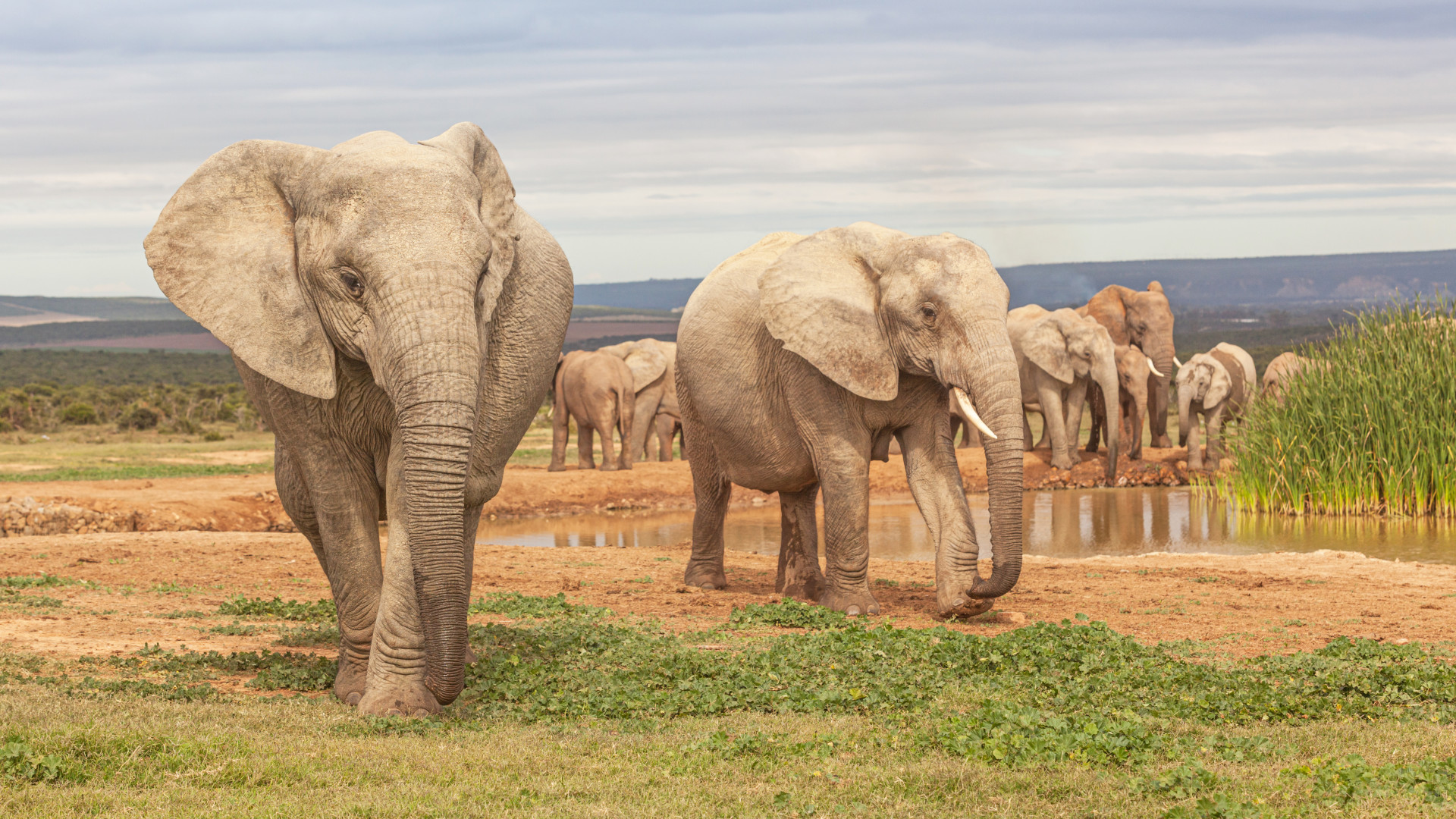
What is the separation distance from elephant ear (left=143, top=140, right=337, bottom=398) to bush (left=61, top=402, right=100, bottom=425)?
140 ft

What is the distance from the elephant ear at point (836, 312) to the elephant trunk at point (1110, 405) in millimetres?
15915

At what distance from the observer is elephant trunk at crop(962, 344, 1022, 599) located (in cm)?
1088

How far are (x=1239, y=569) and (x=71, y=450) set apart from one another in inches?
1150

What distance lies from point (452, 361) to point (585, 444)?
80.0 feet

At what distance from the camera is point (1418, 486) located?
19688 mm

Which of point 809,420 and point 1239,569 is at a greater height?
point 809,420

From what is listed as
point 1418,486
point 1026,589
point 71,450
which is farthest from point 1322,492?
point 71,450

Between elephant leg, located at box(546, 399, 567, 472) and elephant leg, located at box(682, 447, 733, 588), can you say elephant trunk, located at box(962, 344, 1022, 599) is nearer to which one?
elephant leg, located at box(682, 447, 733, 588)

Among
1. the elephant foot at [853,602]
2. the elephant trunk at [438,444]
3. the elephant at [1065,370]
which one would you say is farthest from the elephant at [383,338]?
the elephant at [1065,370]

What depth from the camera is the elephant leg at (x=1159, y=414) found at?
32.2 meters

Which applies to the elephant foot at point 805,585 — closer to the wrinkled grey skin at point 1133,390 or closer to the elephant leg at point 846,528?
the elephant leg at point 846,528

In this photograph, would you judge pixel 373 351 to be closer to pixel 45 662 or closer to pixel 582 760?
pixel 582 760

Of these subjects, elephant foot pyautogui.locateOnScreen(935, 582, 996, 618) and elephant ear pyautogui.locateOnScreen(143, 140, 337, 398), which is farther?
elephant foot pyautogui.locateOnScreen(935, 582, 996, 618)

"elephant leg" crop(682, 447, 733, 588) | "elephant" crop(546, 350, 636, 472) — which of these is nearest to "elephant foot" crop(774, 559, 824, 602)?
"elephant leg" crop(682, 447, 733, 588)
